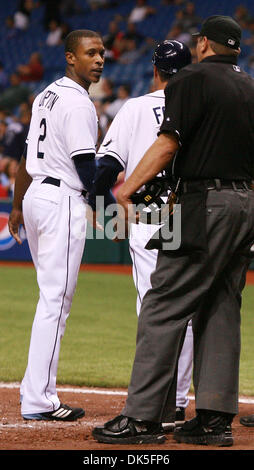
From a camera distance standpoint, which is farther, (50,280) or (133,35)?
(133,35)

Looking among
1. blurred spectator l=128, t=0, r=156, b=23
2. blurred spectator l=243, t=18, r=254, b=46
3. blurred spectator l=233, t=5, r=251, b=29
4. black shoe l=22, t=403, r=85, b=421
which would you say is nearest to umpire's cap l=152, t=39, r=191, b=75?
black shoe l=22, t=403, r=85, b=421

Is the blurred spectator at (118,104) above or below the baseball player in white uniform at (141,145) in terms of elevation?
above

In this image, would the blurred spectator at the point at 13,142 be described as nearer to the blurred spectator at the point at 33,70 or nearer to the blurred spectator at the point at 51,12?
the blurred spectator at the point at 33,70

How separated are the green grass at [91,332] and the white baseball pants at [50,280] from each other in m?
1.32

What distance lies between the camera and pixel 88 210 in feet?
15.7

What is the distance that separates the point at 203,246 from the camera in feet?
12.8

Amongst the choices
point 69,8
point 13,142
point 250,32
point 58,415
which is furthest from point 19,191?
point 69,8

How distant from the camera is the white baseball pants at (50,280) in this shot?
467 cm

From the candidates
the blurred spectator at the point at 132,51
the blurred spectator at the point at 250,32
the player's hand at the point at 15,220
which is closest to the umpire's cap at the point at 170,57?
the player's hand at the point at 15,220

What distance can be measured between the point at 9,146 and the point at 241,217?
1305cm

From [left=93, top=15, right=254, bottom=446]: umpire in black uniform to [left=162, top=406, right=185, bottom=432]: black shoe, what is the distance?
0.08 metres

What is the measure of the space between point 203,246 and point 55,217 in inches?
43.1

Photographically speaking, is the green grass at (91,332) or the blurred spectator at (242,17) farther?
the blurred spectator at (242,17)

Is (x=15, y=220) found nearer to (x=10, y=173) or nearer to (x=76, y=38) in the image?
(x=76, y=38)
